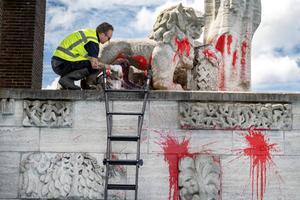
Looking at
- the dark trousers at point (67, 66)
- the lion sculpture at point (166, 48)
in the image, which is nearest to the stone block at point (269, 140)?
the lion sculpture at point (166, 48)

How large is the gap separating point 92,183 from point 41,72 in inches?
265

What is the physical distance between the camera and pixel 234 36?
11.4 m

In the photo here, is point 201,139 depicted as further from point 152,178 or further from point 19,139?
point 19,139

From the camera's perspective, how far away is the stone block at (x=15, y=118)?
8.78 m

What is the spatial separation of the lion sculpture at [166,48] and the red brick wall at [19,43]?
4429 millimetres

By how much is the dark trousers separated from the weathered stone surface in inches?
57.9

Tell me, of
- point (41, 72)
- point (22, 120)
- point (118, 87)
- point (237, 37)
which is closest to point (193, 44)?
point (118, 87)

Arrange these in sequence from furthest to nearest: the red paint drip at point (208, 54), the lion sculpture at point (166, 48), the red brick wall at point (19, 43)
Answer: the red brick wall at point (19, 43)
the red paint drip at point (208, 54)
the lion sculpture at point (166, 48)

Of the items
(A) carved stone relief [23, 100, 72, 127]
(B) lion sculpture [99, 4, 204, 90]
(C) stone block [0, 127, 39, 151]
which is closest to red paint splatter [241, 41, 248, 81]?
(B) lion sculpture [99, 4, 204, 90]

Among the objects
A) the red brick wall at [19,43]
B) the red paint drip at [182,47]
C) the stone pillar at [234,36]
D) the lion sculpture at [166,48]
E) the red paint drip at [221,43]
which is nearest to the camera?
the lion sculpture at [166,48]

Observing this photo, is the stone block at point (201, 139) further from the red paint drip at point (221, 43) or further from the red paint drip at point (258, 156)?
the red paint drip at point (221, 43)

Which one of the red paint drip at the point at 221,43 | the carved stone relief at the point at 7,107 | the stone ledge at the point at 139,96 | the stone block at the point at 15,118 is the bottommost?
the stone block at the point at 15,118

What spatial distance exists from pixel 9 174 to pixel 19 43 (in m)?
5.58

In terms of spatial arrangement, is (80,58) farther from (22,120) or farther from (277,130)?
(277,130)
